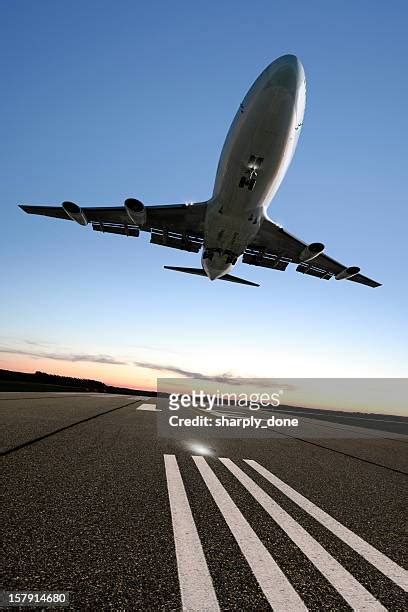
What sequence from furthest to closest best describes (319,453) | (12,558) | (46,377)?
1. (46,377)
2. (319,453)
3. (12,558)

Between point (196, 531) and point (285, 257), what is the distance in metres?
21.9

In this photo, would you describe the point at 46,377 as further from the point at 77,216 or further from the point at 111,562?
the point at 111,562

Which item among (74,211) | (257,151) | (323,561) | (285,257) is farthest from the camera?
(285,257)

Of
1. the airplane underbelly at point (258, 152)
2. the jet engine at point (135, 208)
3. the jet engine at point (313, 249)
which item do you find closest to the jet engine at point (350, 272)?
the jet engine at point (313, 249)

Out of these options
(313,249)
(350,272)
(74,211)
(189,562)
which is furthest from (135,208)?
(189,562)

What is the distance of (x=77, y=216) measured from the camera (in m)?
17.2

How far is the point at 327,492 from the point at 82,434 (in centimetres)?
462

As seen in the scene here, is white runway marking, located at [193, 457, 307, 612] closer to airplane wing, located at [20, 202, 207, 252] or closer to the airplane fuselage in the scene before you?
the airplane fuselage

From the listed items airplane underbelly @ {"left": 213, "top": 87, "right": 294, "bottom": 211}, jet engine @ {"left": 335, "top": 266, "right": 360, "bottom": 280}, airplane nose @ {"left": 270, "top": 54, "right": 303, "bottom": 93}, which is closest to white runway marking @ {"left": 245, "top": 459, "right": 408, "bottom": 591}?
airplane underbelly @ {"left": 213, "top": 87, "right": 294, "bottom": 211}

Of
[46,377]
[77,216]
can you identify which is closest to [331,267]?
[77,216]

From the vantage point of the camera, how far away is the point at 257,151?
1402 cm

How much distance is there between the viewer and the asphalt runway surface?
1.89 meters

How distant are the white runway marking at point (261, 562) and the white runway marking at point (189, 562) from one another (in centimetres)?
7

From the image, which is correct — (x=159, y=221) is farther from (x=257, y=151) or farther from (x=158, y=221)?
(x=257, y=151)
